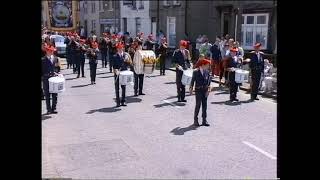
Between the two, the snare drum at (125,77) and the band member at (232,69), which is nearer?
the snare drum at (125,77)

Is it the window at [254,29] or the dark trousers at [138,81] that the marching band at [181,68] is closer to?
the dark trousers at [138,81]

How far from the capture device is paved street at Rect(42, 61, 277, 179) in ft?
25.0

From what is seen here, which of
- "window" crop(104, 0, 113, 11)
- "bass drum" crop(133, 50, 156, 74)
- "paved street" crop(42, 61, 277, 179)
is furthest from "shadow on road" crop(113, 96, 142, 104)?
"window" crop(104, 0, 113, 11)

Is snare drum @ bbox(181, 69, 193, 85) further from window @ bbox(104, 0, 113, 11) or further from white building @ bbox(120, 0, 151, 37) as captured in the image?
window @ bbox(104, 0, 113, 11)

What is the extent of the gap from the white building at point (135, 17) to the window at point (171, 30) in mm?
3367

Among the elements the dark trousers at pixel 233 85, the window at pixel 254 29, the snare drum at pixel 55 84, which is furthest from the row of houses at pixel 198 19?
the snare drum at pixel 55 84

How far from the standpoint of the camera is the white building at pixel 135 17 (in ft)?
135

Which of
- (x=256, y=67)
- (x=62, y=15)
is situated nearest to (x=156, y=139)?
(x=256, y=67)

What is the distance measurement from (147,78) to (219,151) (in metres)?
12.6

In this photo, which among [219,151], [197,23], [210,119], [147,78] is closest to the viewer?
[219,151]

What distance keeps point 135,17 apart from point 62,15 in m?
11.7

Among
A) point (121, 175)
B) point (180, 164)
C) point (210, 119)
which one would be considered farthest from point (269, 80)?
point (121, 175)
